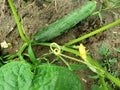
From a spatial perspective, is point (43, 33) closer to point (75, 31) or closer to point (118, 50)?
point (75, 31)

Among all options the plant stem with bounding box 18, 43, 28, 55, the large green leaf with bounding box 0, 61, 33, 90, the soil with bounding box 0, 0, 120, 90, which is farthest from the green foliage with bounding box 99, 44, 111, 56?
the large green leaf with bounding box 0, 61, 33, 90

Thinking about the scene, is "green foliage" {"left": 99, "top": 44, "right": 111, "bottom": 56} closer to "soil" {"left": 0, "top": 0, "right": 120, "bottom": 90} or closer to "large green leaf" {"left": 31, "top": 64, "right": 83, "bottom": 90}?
"soil" {"left": 0, "top": 0, "right": 120, "bottom": 90}

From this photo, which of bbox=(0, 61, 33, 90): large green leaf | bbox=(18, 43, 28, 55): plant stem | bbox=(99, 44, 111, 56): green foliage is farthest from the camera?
bbox=(99, 44, 111, 56): green foliage

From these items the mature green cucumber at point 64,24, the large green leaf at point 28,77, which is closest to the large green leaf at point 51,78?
the large green leaf at point 28,77

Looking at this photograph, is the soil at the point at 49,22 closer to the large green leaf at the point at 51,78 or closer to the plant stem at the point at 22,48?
the plant stem at the point at 22,48

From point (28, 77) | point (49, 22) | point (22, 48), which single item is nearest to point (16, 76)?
point (28, 77)

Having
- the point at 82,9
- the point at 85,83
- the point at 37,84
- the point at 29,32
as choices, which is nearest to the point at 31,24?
the point at 29,32

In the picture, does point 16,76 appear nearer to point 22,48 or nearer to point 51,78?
point 51,78

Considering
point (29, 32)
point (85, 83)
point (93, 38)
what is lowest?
point (85, 83)
